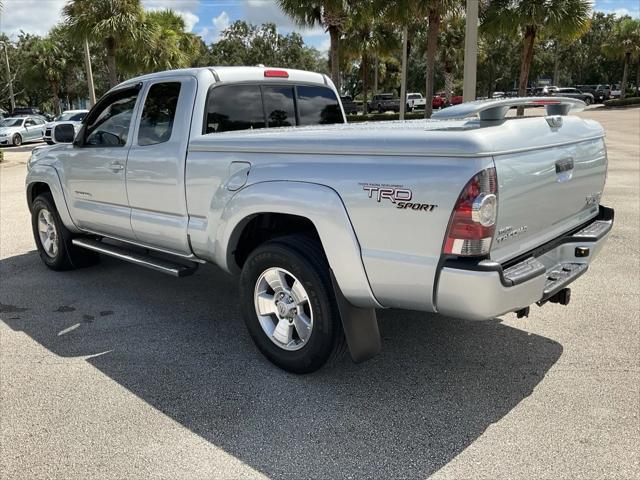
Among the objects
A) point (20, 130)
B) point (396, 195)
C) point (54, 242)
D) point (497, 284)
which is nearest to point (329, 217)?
point (396, 195)

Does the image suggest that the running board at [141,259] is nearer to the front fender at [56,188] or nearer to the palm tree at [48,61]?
the front fender at [56,188]

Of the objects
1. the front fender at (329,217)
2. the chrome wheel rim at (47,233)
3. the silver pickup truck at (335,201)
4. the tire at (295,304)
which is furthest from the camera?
the chrome wheel rim at (47,233)

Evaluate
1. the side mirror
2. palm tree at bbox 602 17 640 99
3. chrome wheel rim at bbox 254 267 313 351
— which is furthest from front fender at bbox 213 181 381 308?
palm tree at bbox 602 17 640 99

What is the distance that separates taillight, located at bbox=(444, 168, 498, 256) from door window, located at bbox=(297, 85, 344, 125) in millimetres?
2656

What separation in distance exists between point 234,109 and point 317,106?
3.27 feet

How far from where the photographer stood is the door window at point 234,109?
4285mm

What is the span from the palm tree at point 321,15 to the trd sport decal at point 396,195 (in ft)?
56.0

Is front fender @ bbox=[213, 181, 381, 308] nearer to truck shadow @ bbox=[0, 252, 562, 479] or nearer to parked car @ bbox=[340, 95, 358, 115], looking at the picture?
truck shadow @ bbox=[0, 252, 562, 479]

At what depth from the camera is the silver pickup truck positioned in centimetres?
271

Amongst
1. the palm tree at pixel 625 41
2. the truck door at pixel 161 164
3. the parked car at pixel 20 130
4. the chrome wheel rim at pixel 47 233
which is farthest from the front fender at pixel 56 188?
the palm tree at pixel 625 41

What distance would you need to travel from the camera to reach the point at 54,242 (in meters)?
6.03

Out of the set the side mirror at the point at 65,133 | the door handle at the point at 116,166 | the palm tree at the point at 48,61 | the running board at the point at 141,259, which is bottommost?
the running board at the point at 141,259

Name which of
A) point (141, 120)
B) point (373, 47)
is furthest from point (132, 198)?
point (373, 47)

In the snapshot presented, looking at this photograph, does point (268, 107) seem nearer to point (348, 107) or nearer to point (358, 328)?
point (358, 328)
